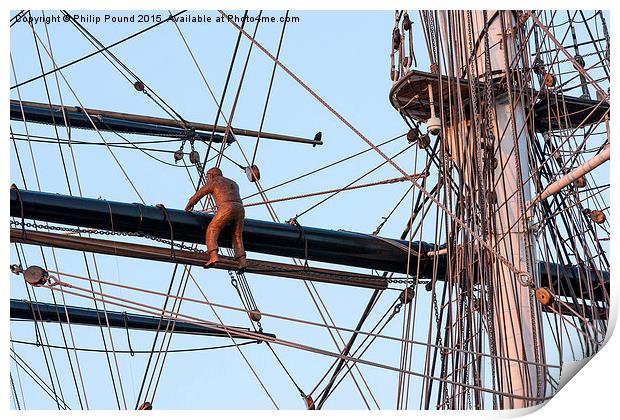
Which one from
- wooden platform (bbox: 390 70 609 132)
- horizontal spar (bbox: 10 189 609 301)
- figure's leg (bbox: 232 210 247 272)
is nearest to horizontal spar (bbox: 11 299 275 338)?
horizontal spar (bbox: 10 189 609 301)

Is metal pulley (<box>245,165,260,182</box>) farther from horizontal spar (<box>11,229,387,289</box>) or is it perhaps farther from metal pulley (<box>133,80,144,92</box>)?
metal pulley (<box>133,80,144,92</box>)

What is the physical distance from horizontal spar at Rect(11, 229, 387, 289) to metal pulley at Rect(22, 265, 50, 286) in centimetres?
52

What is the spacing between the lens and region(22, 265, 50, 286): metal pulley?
Answer: 23.6 feet

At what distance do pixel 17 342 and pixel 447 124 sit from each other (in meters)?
3.90

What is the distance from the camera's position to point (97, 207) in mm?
7930

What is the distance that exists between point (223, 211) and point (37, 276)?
4.09 feet

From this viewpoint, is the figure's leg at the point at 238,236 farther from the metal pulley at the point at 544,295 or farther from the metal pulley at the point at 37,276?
the metal pulley at the point at 544,295

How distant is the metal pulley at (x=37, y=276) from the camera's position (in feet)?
23.6

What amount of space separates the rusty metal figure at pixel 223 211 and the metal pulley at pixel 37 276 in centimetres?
103

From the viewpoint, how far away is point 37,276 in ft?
23.6

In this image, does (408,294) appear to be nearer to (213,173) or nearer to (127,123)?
(213,173)

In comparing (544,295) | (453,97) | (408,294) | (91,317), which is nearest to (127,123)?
(91,317)

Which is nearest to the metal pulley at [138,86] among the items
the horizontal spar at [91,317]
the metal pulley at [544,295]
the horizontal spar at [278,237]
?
the horizontal spar at [91,317]
